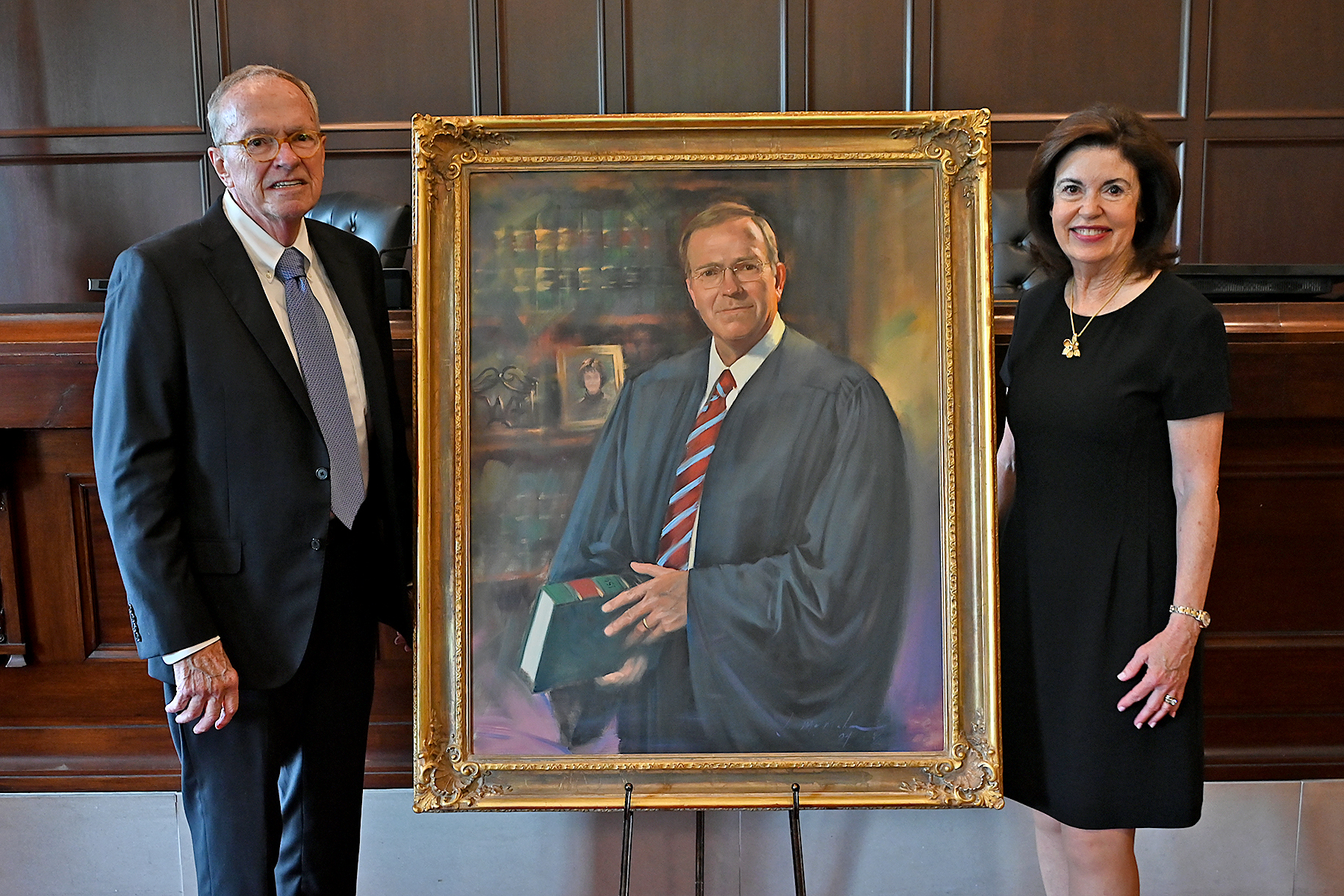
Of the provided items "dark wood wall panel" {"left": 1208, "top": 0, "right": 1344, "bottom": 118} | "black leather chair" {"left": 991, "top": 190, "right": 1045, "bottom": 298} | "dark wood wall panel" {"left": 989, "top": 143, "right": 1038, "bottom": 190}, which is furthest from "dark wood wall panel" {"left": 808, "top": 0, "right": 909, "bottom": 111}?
"dark wood wall panel" {"left": 1208, "top": 0, "right": 1344, "bottom": 118}

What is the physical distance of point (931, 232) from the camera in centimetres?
158

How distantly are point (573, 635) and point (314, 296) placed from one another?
2.35 ft

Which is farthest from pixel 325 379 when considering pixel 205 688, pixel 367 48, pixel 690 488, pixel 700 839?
pixel 367 48

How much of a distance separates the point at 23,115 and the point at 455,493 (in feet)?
13.8

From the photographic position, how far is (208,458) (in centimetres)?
145

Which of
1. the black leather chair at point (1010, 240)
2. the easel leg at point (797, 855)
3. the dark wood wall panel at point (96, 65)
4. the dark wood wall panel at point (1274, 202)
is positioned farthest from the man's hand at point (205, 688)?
the dark wood wall panel at point (1274, 202)

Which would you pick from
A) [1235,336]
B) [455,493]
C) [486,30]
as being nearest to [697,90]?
[486,30]

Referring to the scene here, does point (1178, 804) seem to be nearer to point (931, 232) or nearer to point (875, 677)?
point (875, 677)

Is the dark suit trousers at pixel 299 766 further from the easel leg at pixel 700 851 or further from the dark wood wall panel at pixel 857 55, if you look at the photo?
the dark wood wall panel at pixel 857 55

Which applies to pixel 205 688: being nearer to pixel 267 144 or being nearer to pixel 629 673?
pixel 629 673

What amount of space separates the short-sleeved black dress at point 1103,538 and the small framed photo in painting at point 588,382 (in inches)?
27.0

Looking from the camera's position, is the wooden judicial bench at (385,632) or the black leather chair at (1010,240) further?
the black leather chair at (1010,240)

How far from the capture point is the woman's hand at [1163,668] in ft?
Answer: 4.95

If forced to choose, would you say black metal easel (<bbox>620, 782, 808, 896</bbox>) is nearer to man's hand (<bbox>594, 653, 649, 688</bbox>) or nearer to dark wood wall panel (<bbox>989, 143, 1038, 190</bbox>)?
man's hand (<bbox>594, 653, 649, 688</bbox>)
